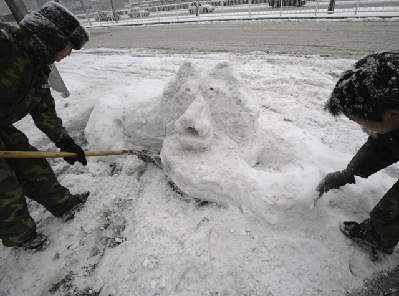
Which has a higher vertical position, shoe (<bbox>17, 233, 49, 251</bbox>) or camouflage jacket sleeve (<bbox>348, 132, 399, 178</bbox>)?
camouflage jacket sleeve (<bbox>348, 132, 399, 178</bbox>)

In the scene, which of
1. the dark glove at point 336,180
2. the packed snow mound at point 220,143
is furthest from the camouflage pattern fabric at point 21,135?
the dark glove at point 336,180

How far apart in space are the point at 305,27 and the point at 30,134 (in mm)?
9562

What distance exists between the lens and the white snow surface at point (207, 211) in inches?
61.3

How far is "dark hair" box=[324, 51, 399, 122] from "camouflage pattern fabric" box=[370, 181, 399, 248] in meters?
0.57

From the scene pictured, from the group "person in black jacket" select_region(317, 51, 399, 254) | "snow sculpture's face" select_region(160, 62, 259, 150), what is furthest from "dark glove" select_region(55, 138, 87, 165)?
"person in black jacket" select_region(317, 51, 399, 254)

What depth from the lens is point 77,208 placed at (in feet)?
7.30

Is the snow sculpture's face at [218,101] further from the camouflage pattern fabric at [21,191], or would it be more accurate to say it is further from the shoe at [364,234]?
the camouflage pattern fabric at [21,191]

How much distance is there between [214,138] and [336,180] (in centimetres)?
104

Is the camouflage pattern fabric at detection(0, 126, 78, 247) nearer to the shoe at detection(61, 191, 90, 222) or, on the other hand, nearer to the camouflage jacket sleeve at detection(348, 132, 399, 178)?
the shoe at detection(61, 191, 90, 222)

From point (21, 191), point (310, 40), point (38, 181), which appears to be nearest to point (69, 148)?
point (38, 181)

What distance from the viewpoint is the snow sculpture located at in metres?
1.86

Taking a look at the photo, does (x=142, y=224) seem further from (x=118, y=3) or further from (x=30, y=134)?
(x=118, y=3)

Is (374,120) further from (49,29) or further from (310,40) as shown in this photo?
(310,40)

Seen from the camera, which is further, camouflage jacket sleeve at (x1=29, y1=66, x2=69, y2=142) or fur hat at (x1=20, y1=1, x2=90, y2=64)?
camouflage jacket sleeve at (x1=29, y1=66, x2=69, y2=142)
